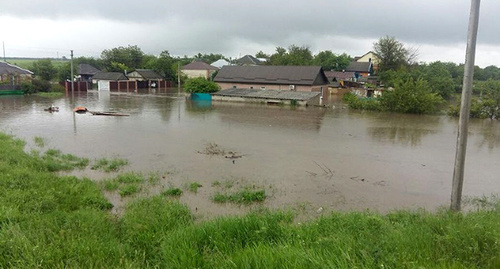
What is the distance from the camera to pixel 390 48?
168ft

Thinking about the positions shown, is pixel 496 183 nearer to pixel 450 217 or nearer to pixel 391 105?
pixel 450 217

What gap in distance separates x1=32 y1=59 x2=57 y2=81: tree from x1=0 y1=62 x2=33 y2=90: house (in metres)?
6.58

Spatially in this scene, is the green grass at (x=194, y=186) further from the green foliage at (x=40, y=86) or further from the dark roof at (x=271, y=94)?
the green foliage at (x=40, y=86)

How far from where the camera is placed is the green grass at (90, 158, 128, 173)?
10.4 m

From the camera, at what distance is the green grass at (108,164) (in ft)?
34.1

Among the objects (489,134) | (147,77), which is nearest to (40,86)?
(147,77)

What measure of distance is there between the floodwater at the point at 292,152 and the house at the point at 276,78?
12.3 meters

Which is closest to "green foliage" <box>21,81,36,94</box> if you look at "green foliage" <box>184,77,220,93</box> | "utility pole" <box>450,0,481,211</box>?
"green foliage" <box>184,77,220,93</box>

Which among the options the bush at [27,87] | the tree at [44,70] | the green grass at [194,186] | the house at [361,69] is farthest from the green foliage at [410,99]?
the tree at [44,70]

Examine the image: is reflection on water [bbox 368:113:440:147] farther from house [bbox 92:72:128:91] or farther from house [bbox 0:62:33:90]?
house [bbox 0:62:33:90]

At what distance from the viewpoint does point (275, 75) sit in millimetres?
38219

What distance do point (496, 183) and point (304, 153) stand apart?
19.8 ft

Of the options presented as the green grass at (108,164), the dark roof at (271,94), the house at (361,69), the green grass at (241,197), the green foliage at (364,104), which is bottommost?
the green grass at (241,197)

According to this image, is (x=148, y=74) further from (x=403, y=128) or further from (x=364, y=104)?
(x=403, y=128)
